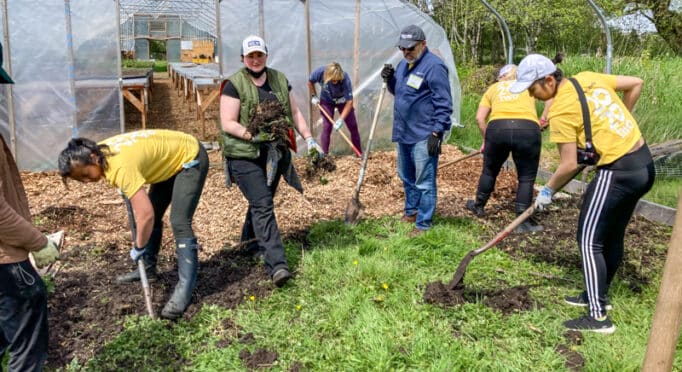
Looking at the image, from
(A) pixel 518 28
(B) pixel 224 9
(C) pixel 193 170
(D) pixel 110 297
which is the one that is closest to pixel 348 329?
(C) pixel 193 170

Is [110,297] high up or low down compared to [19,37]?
down

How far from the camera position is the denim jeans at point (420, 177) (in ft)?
15.9

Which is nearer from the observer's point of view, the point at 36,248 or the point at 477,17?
the point at 36,248

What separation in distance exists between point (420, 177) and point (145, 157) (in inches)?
102

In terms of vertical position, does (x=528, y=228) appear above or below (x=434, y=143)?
below

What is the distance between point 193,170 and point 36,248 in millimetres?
1220

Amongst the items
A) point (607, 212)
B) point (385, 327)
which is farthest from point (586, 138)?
point (385, 327)

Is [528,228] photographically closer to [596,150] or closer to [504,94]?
[504,94]

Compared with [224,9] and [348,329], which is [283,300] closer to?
[348,329]

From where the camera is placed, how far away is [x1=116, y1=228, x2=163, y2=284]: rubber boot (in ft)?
12.7

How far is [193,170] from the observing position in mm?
3492

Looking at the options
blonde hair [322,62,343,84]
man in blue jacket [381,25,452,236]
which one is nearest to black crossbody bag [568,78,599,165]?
man in blue jacket [381,25,452,236]

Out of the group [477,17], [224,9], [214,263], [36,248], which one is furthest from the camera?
[477,17]

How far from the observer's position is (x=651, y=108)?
8336 millimetres
